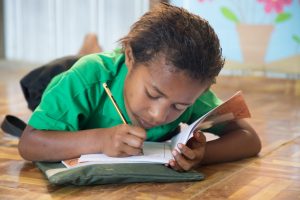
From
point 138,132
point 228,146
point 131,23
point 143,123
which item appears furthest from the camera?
point 131,23

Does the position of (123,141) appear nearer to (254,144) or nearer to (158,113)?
(158,113)

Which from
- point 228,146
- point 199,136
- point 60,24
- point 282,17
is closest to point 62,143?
point 199,136

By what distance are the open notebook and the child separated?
16 millimetres

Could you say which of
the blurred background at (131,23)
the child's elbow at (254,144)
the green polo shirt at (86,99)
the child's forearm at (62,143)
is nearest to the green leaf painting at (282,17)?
the blurred background at (131,23)

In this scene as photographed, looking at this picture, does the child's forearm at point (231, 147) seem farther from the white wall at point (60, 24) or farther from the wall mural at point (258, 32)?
the white wall at point (60, 24)

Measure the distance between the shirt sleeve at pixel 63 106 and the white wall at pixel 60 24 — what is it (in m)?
2.03

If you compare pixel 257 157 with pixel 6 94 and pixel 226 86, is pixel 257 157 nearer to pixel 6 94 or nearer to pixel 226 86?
pixel 6 94

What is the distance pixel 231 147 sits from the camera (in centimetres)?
123

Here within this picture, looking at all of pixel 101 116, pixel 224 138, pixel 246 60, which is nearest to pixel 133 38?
pixel 101 116

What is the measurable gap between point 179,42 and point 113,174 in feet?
0.85

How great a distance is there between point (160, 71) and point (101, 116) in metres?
0.21

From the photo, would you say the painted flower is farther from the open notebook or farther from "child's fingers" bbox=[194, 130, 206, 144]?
"child's fingers" bbox=[194, 130, 206, 144]

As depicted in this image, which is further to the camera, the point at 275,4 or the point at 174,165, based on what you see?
the point at 275,4

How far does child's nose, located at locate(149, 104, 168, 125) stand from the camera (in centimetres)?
101
